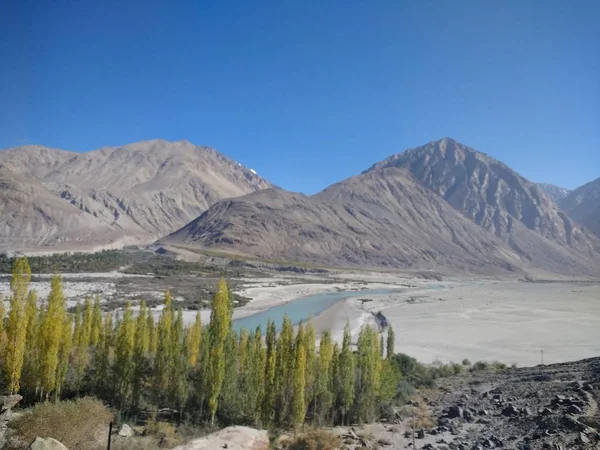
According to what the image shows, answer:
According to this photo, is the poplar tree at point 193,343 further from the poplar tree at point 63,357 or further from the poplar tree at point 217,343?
Result: the poplar tree at point 63,357

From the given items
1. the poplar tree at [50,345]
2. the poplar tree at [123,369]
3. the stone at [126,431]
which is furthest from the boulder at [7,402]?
the poplar tree at [123,369]

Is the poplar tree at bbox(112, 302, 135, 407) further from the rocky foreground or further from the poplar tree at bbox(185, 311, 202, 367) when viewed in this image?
the rocky foreground

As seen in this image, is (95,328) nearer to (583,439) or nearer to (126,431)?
(126,431)

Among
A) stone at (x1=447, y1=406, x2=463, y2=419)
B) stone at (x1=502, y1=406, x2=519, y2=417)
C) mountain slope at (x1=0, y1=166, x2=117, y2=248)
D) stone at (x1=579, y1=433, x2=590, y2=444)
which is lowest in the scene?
stone at (x1=447, y1=406, x2=463, y2=419)

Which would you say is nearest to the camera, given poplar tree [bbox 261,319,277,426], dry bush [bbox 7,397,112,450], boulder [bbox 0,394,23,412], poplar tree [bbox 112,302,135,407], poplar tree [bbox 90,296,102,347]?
dry bush [bbox 7,397,112,450]

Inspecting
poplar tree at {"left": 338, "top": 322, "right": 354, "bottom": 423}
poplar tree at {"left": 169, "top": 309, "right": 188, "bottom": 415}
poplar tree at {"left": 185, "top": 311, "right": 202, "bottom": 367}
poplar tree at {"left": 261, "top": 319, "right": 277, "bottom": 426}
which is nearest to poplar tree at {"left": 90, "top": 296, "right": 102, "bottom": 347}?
poplar tree at {"left": 185, "top": 311, "right": 202, "bottom": 367}

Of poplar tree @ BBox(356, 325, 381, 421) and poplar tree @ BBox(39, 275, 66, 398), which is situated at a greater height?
poplar tree @ BBox(39, 275, 66, 398)
